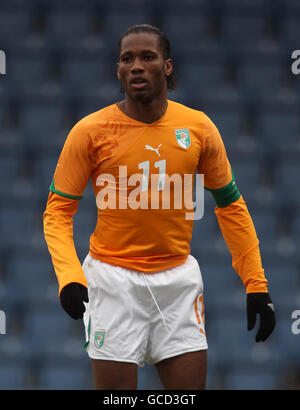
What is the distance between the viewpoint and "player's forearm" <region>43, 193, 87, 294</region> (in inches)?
93.0

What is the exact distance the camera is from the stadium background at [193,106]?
462 cm

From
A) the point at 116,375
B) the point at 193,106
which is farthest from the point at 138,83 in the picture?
the point at 193,106

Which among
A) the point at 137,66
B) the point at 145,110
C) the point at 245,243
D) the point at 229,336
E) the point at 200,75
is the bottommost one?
the point at 229,336

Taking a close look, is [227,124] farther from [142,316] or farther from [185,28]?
[142,316]

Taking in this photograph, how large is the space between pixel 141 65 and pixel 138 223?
53cm

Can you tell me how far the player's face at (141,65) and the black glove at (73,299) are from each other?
68 centimetres

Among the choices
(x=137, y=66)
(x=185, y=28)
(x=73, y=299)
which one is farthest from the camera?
(x=185, y=28)

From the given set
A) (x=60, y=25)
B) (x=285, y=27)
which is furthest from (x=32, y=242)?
A: (x=285, y=27)

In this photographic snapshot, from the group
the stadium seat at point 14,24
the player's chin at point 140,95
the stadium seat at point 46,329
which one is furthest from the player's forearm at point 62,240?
the stadium seat at point 14,24

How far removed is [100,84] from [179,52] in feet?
2.13

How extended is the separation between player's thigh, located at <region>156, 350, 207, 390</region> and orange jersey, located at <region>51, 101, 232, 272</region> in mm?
320

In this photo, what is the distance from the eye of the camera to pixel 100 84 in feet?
18.1

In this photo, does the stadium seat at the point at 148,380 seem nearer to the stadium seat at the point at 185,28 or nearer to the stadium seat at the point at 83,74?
the stadium seat at the point at 83,74

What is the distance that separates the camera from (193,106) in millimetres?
5344
